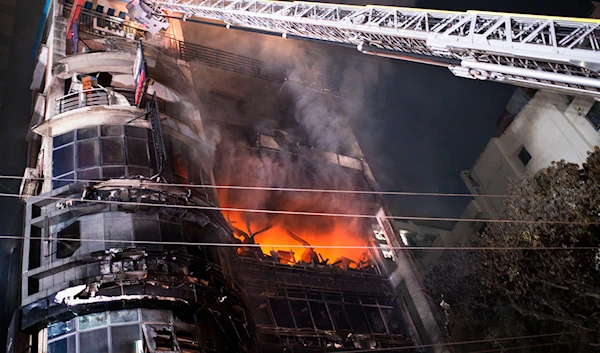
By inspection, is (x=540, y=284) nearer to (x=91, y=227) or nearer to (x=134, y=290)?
(x=134, y=290)

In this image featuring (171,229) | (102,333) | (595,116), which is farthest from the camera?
(595,116)

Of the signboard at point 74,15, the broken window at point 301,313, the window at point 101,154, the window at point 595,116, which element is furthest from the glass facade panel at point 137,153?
the window at point 595,116

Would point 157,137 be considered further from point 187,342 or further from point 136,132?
point 187,342

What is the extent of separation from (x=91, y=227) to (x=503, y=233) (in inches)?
790

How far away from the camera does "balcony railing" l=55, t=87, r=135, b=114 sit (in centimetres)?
2572

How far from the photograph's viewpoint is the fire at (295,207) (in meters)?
34.1

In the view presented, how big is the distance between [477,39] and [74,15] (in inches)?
966

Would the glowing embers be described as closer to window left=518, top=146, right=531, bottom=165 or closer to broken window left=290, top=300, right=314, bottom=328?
broken window left=290, top=300, right=314, bottom=328

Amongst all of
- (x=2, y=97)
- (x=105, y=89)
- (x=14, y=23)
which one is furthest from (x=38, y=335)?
(x=14, y=23)

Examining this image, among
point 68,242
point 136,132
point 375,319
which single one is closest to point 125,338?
point 68,242

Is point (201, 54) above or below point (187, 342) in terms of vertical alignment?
above

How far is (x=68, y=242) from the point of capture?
21547mm

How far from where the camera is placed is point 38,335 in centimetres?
1928

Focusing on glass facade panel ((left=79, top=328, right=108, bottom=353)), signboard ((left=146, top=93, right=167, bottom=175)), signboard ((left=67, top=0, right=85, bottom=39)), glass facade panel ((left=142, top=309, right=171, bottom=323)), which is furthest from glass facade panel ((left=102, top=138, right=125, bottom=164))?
signboard ((left=67, top=0, right=85, bottom=39))
